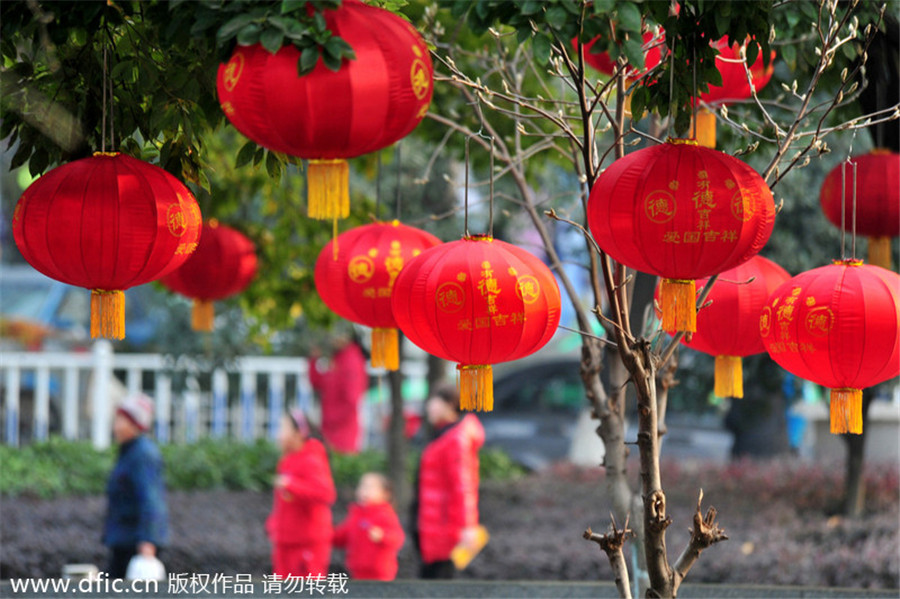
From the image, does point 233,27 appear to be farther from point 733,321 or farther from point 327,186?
point 733,321

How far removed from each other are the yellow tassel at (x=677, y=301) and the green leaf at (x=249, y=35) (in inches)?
62.1

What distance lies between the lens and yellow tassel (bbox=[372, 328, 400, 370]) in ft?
16.4

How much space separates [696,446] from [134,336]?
28.3 ft

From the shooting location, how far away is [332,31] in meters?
3.23

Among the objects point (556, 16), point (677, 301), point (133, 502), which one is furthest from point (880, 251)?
point (133, 502)

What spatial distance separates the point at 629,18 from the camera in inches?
127

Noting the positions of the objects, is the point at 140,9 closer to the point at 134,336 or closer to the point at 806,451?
the point at 134,336

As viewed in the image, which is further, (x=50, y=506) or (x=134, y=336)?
(x=134, y=336)

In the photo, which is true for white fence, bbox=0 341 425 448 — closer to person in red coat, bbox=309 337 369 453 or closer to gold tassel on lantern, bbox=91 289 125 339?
person in red coat, bbox=309 337 369 453

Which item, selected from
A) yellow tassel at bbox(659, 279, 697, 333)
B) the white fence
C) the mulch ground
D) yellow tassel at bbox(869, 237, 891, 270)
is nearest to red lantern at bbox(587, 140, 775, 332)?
yellow tassel at bbox(659, 279, 697, 333)

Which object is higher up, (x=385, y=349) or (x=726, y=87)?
(x=726, y=87)

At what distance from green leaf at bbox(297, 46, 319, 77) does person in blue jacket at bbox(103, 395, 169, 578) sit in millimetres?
4783

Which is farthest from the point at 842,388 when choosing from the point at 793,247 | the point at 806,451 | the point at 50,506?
the point at 806,451

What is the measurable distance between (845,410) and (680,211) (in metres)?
Answer: 1.15
